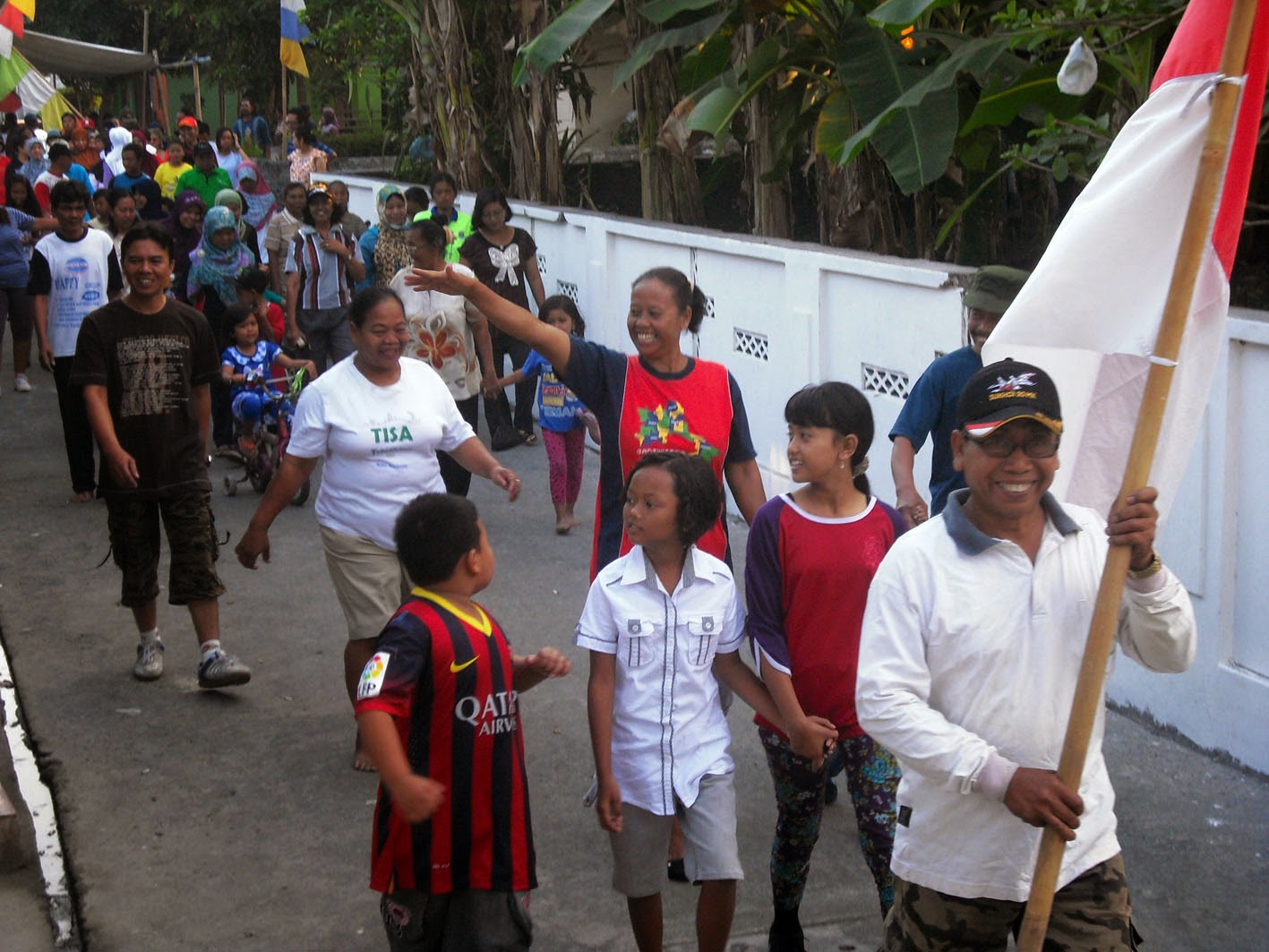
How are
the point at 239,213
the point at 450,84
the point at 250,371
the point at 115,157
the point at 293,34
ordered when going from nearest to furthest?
1. the point at 250,371
2. the point at 239,213
3. the point at 450,84
4. the point at 293,34
5. the point at 115,157

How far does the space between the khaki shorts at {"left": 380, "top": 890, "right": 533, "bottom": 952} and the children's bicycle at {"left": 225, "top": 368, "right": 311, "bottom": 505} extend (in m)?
6.62

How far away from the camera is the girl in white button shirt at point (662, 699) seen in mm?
3980

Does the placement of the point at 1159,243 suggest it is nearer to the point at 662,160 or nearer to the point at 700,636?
the point at 700,636

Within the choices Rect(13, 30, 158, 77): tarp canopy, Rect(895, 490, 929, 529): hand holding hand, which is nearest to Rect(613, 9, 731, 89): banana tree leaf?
Rect(895, 490, 929, 529): hand holding hand

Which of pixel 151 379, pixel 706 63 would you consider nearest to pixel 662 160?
pixel 706 63

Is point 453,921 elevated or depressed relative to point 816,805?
depressed

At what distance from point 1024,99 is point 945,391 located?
9.71 ft

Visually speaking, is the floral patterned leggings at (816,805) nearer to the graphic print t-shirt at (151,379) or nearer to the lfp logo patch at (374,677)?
the lfp logo patch at (374,677)

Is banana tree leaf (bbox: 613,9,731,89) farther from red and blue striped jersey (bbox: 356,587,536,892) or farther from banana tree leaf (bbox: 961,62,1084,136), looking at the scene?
red and blue striped jersey (bbox: 356,587,536,892)

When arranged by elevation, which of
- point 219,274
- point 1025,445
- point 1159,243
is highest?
point 219,274

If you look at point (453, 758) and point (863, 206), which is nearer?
point (453, 758)

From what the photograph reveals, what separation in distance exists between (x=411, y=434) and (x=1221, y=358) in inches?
118

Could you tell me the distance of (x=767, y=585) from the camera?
13.6 feet

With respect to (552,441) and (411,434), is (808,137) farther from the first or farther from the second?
(411,434)
